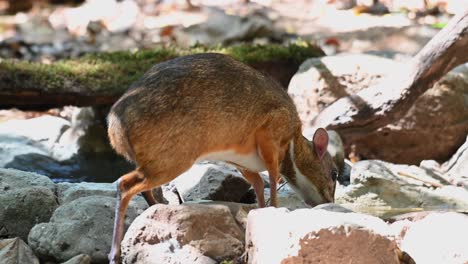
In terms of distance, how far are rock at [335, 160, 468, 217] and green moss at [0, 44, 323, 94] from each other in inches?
110

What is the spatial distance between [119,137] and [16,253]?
2.80 feet

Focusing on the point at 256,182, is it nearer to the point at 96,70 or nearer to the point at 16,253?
the point at 16,253

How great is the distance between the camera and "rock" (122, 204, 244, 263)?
4.74m

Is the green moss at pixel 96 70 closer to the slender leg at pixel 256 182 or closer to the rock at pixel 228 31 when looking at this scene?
the rock at pixel 228 31

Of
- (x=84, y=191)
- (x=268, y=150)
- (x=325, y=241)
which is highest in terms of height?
(x=325, y=241)

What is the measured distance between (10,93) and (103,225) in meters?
3.74

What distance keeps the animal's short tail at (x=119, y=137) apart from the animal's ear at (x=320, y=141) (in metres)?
1.50

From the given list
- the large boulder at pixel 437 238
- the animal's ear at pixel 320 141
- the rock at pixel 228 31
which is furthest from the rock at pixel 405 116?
the large boulder at pixel 437 238

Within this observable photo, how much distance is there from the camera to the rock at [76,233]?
490 cm

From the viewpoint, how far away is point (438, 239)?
14.9ft

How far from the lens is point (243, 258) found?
4.73 meters

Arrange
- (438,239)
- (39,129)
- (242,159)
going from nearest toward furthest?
1. (438,239)
2. (242,159)
3. (39,129)

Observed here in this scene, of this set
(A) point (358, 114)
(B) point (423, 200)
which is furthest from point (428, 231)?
(A) point (358, 114)

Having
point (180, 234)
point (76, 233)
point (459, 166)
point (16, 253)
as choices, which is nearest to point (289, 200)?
point (180, 234)
